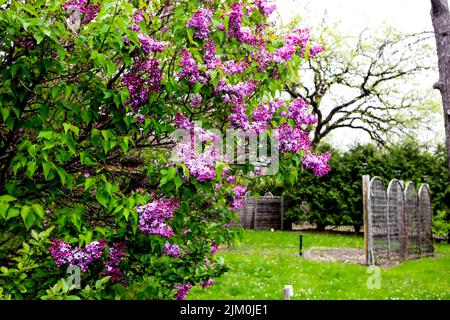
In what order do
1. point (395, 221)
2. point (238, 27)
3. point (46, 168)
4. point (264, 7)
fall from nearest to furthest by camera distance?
point (46, 168) → point (238, 27) → point (264, 7) → point (395, 221)

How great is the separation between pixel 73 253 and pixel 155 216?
485 mm

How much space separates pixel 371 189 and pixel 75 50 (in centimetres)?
876

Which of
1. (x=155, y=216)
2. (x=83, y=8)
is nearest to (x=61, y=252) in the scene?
(x=155, y=216)

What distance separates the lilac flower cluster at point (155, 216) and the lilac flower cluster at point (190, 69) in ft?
2.33

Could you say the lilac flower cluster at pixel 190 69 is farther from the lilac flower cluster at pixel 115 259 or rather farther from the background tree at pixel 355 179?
the background tree at pixel 355 179

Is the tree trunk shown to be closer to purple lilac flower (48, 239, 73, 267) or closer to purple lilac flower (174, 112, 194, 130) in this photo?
purple lilac flower (174, 112, 194, 130)

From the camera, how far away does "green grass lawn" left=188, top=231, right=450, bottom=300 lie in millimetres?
7660

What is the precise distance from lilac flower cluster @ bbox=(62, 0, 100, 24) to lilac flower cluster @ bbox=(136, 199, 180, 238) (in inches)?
43.9

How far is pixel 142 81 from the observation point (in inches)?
118

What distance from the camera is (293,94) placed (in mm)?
24547

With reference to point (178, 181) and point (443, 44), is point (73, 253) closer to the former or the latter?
point (178, 181)

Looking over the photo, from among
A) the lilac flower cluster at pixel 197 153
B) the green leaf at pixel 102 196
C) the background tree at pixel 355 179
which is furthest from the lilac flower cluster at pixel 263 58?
the background tree at pixel 355 179

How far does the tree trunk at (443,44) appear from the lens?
5559 millimetres

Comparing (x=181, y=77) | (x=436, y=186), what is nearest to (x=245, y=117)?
(x=181, y=77)
